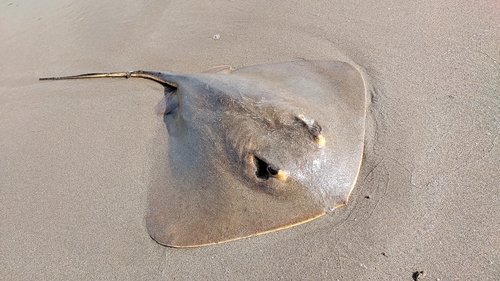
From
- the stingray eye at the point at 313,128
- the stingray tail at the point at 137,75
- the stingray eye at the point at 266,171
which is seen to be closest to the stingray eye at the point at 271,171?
the stingray eye at the point at 266,171

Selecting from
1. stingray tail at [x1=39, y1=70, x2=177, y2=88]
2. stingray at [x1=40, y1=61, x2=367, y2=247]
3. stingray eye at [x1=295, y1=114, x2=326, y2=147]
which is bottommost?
stingray tail at [x1=39, y1=70, x2=177, y2=88]

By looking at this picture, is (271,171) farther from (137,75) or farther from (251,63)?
(137,75)

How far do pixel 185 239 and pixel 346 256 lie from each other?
1.26 meters

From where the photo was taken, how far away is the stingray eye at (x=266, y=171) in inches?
109

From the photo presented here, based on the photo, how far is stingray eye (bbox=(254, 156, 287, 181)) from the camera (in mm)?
2770

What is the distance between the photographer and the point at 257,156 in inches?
116

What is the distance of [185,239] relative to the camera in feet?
9.66

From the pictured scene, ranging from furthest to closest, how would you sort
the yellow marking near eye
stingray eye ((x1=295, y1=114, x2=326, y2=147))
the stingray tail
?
the stingray tail → stingray eye ((x1=295, y1=114, x2=326, y2=147)) → the yellow marking near eye

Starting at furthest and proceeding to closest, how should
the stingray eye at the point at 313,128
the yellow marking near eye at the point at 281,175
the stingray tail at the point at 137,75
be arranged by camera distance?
the stingray tail at the point at 137,75 → the stingray eye at the point at 313,128 → the yellow marking near eye at the point at 281,175

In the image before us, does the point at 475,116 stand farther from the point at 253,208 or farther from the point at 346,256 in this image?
the point at 253,208

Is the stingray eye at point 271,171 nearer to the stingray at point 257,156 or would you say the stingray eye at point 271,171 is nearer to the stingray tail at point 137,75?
the stingray at point 257,156

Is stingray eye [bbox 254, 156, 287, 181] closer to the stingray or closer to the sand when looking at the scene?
the stingray

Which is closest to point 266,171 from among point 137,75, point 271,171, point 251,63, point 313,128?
point 271,171

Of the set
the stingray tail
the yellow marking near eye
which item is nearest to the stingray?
the yellow marking near eye
